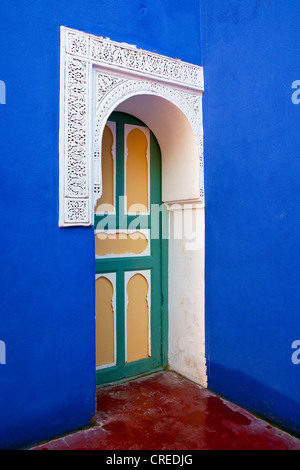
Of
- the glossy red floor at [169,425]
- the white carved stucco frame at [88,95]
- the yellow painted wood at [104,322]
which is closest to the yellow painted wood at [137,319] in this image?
the yellow painted wood at [104,322]

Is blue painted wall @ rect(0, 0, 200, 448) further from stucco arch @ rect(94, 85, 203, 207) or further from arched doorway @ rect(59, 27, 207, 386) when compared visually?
stucco arch @ rect(94, 85, 203, 207)

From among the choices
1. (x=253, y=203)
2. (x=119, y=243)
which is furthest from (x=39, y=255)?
(x=253, y=203)

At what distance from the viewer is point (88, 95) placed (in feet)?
7.04

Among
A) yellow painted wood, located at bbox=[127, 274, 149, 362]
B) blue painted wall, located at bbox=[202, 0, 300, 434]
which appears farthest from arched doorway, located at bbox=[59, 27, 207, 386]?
yellow painted wood, located at bbox=[127, 274, 149, 362]

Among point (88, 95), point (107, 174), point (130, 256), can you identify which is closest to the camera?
point (88, 95)

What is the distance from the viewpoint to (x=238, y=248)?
2.40 metres

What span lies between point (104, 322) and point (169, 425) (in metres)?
0.83

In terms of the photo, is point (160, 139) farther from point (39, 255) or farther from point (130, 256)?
point (39, 255)

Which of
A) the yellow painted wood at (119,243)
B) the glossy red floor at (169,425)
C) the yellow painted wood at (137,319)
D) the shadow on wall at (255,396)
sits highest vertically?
the yellow painted wood at (119,243)

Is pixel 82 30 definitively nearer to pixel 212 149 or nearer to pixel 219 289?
pixel 212 149

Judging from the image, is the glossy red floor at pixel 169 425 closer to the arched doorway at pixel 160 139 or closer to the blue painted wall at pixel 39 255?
the blue painted wall at pixel 39 255

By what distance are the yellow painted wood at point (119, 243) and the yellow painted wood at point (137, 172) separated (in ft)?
0.64

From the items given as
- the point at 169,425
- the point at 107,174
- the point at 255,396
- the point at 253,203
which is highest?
the point at 107,174

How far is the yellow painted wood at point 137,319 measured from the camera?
2.85 metres
